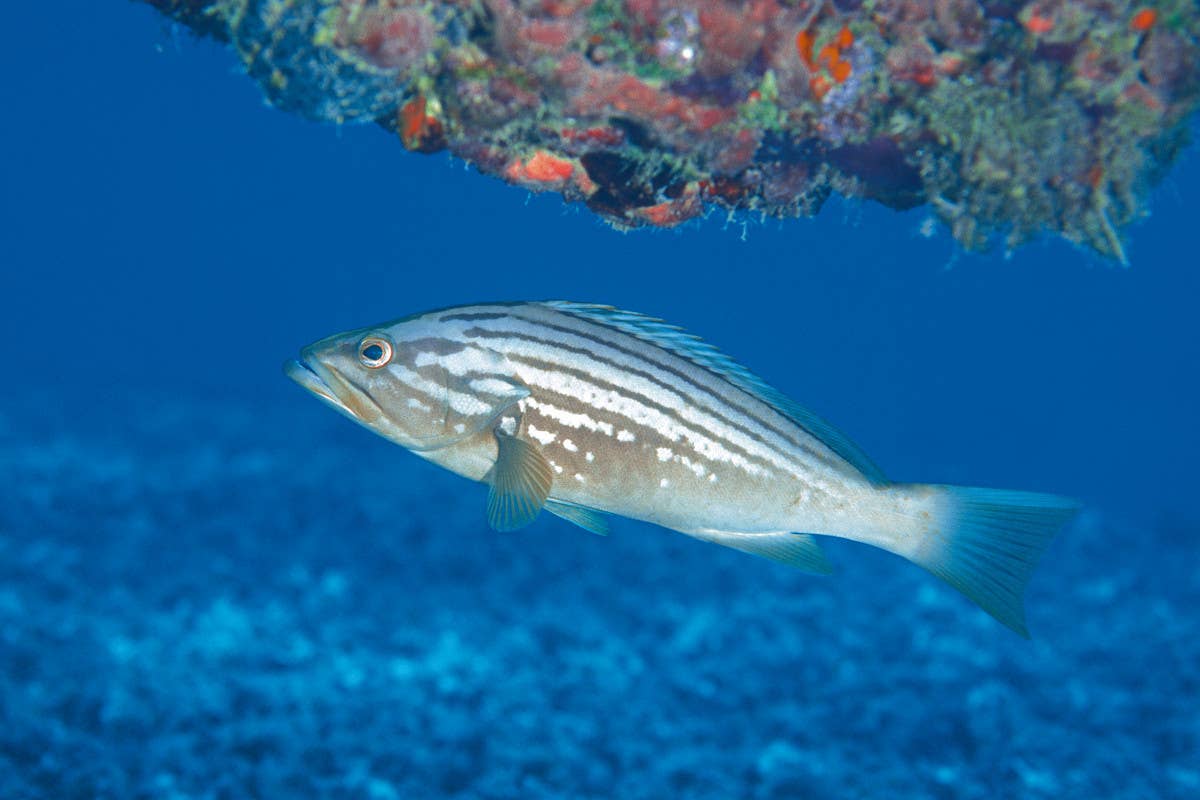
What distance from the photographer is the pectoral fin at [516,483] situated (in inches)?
128

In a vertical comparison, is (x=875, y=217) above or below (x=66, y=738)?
above

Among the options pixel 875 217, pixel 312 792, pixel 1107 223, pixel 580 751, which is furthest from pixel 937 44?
pixel 875 217

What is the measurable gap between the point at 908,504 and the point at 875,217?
67.7 m

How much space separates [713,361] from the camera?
11.8 feet

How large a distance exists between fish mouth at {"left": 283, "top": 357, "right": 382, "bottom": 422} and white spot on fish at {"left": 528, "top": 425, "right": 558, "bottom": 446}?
0.72 m

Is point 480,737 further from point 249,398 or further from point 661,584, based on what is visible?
point 249,398

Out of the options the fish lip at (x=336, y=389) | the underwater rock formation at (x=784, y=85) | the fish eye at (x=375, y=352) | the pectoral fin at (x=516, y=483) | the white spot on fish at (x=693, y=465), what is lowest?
the pectoral fin at (x=516, y=483)

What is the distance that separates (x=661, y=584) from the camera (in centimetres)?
1018

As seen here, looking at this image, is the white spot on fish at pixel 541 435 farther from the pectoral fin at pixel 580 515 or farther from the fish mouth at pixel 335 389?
the fish mouth at pixel 335 389

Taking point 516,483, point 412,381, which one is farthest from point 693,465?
point 412,381

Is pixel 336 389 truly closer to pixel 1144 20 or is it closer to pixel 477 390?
pixel 477 390

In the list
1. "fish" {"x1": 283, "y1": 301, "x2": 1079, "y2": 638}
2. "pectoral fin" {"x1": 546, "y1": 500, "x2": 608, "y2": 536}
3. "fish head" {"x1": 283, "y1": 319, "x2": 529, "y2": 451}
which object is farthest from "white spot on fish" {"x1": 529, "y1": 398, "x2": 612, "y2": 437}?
"pectoral fin" {"x1": 546, "y1": 500, "x2": 608, "y2": 536}

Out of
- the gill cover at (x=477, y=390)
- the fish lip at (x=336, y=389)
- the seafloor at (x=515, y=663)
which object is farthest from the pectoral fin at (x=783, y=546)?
the seafloor at (x=515, y=663)

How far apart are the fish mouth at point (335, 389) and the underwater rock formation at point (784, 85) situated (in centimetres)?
123
